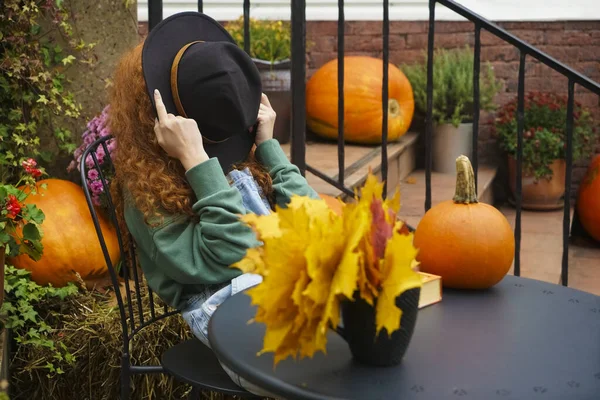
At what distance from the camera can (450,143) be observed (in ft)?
16.3

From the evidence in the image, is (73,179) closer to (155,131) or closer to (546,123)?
(155,131)

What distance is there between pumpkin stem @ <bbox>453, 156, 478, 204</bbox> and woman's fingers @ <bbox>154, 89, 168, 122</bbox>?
685mm

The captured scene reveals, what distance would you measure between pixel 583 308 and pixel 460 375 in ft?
1.53

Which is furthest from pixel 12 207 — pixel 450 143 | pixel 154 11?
pixel 450 143

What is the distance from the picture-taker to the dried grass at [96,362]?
264 centimetres

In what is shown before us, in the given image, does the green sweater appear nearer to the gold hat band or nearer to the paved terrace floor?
the gold hat band

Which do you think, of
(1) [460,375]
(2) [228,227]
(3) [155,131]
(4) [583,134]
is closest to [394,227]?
(1) [460,375]

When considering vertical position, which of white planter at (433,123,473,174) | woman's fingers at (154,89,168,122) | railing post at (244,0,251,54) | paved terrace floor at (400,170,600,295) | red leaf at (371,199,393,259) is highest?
railing post at (244,0,251,54)

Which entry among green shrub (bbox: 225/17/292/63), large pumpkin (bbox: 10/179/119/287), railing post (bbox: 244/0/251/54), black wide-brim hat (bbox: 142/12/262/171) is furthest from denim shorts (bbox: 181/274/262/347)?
green shrub (bbox: 225/17/292/63)

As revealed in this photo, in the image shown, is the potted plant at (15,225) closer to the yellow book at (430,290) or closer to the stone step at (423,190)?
the yellow book at (430,290)

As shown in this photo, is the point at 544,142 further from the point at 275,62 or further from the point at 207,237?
the point at 207,237

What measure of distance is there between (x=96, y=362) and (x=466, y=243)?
1.44 m

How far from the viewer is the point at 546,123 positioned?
4.95 metres

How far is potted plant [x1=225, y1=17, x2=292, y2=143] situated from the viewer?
4668 millimetres
